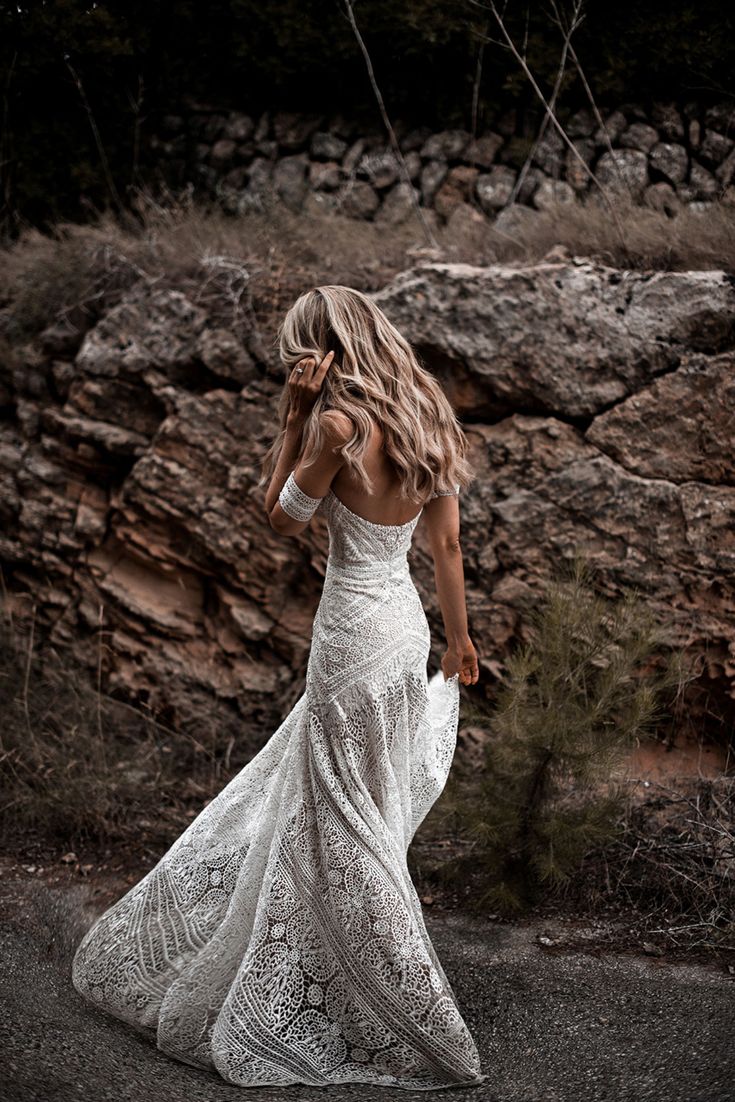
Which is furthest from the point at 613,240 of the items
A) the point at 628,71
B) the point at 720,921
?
the point at 720,921

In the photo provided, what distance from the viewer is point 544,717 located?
373cm

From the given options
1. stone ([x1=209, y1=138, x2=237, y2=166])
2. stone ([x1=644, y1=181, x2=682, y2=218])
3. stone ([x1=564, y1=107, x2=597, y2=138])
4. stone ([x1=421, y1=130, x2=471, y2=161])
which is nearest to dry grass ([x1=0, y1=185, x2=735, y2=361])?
stone ([x1=644, y1=181, x2=682, y2=218])

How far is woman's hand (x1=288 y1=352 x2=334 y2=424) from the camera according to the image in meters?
2.88

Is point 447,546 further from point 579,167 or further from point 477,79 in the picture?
point 477,79

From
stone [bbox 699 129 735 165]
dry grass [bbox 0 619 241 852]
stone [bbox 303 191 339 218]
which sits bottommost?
dry grass [bbox 0 619 241 852]

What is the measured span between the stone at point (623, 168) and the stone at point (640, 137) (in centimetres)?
4

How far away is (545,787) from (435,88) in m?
5.41

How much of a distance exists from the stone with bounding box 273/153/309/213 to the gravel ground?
17.9 ft

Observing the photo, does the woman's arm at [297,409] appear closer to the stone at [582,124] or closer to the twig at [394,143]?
the twig at [394,143]

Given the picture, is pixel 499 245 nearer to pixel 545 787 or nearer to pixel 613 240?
pixel 613 240

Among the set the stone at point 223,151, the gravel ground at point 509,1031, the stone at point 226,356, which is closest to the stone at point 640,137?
the stone at point 223,151

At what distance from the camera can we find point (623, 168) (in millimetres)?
6621

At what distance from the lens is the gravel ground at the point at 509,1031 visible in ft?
8.93

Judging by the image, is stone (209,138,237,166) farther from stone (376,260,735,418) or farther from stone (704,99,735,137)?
stone (704,99,735,137)
